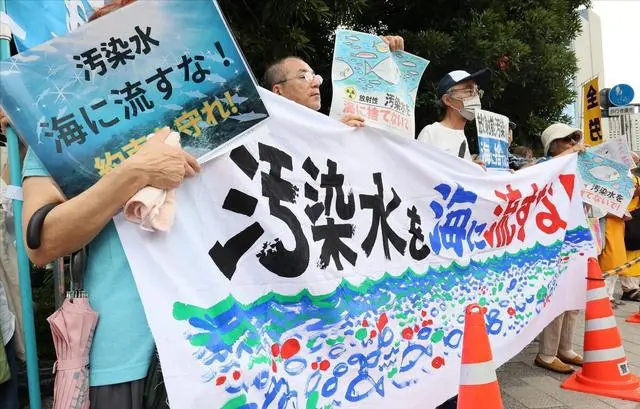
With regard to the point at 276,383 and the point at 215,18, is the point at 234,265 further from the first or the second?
the point at 215,18

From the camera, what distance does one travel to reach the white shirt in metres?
3.20

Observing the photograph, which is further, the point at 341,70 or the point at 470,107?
the point at 470,107

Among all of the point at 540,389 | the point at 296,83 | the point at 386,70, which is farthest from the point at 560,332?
the point at 296,83

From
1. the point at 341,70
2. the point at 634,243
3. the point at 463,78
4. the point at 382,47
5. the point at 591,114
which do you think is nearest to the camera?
the point at 341,70

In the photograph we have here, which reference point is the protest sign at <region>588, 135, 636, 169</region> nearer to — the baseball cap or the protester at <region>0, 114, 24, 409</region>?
the baseball cap

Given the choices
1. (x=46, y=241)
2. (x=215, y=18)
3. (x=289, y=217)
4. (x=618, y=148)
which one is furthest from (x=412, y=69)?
(x=618, y=148)

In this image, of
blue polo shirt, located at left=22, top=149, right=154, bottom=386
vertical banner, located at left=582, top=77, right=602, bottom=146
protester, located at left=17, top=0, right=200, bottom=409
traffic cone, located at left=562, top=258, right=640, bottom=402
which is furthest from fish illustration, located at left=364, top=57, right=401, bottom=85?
vertical banner, located at left=582, top=77, right=602, bottom=146

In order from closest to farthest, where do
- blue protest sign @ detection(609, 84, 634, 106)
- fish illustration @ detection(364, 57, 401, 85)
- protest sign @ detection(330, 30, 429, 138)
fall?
protest sign @ detection(330, 30, 429, 138) < fish illustration @ detection(364, 57, 401, 85) < blue protest sign @ detection(609, 84, 634, 106)

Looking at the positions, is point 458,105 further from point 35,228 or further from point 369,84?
point 35,228

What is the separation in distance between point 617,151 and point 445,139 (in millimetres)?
2007

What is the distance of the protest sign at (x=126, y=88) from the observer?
1.31m

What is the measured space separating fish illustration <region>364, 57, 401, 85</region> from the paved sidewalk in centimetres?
218

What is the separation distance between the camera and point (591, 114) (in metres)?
6.73

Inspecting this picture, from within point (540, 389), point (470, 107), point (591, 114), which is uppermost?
point (591, 114)
